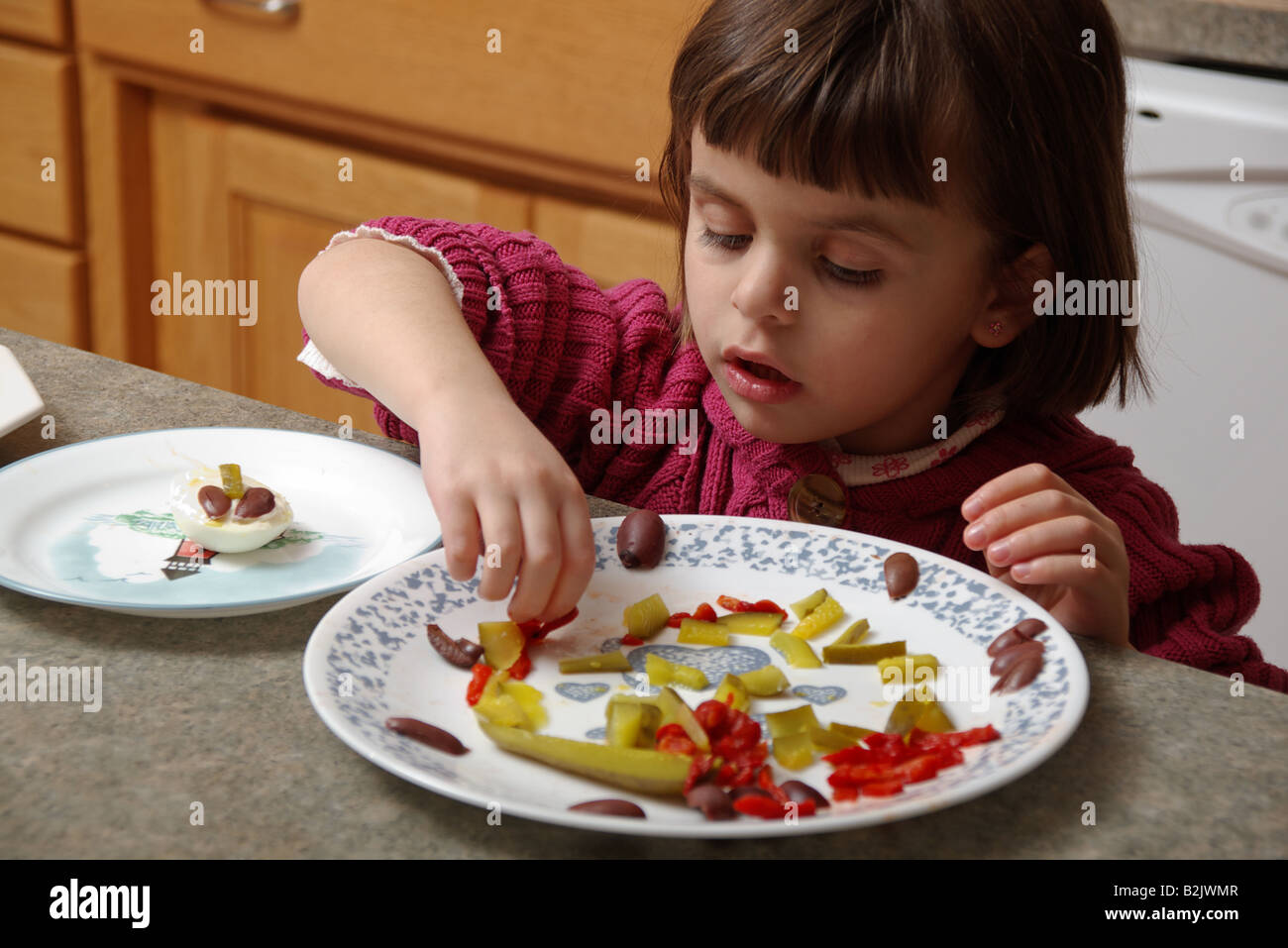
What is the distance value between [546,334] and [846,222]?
33cm

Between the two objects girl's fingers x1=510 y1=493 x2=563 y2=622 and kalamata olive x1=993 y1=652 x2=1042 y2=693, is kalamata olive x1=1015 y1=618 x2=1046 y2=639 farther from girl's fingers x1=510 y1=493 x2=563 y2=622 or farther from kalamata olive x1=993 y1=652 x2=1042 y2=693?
girl's fingers x1=510 y1=493 x2=563 y2=622

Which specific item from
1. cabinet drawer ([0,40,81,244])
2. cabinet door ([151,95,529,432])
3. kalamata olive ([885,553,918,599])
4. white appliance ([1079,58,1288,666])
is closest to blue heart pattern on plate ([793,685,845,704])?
kalamata olive ([885,553,918,599])

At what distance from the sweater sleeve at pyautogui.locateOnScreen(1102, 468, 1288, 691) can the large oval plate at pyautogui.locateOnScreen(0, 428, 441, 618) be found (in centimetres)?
53

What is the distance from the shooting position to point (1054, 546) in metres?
0.81

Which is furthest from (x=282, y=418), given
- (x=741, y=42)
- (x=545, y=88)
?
(x=545, y=88)

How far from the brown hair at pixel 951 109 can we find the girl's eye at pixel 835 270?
0.06 m

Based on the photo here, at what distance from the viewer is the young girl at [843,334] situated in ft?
2.71

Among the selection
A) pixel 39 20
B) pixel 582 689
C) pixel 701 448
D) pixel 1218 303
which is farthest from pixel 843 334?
pixel 39 20

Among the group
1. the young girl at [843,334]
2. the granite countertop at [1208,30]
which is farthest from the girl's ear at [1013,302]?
the granite countertop at [1208,30]

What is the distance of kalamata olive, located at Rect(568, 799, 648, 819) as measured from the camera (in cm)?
57

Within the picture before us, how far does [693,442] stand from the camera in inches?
46.2

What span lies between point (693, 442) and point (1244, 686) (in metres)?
0.55

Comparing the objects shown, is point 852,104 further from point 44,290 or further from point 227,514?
point 44,290
